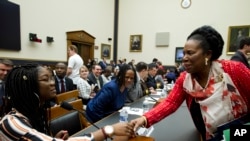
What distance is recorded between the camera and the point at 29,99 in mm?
1043

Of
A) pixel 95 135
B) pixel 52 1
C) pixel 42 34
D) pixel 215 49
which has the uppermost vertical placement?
pixel 52 1

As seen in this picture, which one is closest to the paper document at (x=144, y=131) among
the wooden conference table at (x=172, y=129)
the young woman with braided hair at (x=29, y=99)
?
the wooden conference table at (x=172, y=129)

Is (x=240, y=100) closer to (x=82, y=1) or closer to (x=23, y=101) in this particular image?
(x=23, y=101)

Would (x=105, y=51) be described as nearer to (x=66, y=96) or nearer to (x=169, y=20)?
(x=169, y=20)

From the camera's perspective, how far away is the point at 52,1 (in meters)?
7.42

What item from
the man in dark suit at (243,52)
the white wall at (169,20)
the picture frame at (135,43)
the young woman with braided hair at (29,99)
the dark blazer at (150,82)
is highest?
the white wall at (169,20)

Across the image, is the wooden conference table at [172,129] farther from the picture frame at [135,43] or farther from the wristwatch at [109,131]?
the picture frame at [135,43]

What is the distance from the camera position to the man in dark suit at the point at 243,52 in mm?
2609

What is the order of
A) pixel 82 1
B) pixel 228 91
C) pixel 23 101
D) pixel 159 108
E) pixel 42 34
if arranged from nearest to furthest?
pixel 23 101 → pixel 228 91 → pixel 159 108 → pixel 42 34 → pixel 82 1

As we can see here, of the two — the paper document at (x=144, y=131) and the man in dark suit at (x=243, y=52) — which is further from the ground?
the man in dark suit at (x=243, y=52)

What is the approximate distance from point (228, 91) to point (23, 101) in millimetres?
1099

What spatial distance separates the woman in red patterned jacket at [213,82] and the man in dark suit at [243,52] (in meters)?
1.63

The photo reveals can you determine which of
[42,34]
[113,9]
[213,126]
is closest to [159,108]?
[213,126]

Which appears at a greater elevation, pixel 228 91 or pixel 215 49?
pixel 215 49
